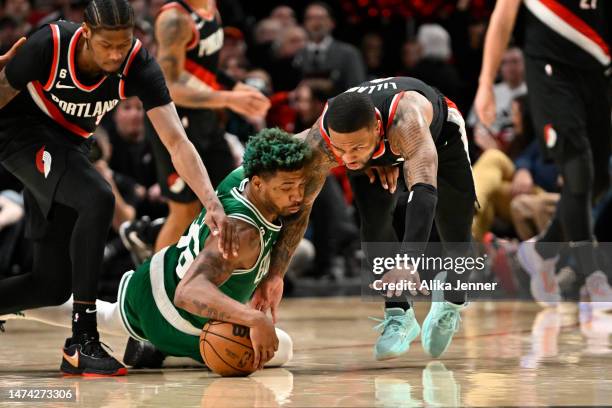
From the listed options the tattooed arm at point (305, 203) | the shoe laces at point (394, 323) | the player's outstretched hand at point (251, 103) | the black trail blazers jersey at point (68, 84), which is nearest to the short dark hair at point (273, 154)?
the tattooed arm at point (305, 203)

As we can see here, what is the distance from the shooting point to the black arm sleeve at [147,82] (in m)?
4.82

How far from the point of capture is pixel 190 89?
6.81 metres

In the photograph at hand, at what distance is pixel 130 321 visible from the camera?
4.76 m

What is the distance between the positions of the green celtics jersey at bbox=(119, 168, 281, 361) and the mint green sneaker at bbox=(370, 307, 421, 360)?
64cm

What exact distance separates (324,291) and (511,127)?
2.29m

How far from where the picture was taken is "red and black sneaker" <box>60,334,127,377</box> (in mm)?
4559

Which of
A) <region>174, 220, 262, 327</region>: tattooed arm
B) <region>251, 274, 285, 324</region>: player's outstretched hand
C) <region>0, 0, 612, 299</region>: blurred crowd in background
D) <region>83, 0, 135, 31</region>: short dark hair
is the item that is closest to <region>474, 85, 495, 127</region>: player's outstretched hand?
<region>0, 0, 612, 299</region>: blurred crowd in background

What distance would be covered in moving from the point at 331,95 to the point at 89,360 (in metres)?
6.13

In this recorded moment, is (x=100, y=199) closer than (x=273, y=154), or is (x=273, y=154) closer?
(x=273, y=154)

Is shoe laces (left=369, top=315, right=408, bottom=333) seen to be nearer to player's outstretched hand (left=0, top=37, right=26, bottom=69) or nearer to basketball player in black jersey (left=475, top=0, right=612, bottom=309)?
basketball player in black jersey (left=475, top=0, right=612, bottom=309)

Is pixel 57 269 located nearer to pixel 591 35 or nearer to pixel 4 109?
pixel 4 109

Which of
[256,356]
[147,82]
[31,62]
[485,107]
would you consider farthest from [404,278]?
[485,107]

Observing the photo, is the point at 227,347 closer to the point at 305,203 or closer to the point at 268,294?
the point at 268,294

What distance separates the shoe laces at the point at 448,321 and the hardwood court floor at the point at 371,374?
14 centimetres
